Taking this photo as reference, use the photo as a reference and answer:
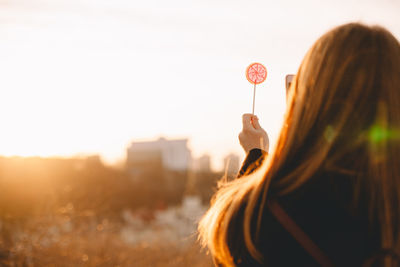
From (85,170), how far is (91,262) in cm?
1025

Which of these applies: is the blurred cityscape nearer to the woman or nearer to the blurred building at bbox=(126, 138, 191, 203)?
the woman

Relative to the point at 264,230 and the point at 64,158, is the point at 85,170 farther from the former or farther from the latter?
the point at 264,230

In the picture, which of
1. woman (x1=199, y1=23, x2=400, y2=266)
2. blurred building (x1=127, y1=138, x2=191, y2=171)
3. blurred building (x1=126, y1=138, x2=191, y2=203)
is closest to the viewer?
woman (x1=199, y1=23, x2=400, y2=266)

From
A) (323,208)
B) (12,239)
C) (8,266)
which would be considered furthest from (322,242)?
(12,239)

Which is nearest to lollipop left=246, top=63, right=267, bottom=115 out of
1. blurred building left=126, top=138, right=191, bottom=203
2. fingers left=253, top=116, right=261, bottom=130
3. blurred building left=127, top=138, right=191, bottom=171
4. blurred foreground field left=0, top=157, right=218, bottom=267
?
fingers left=253, top=116, right=261, bottom=130

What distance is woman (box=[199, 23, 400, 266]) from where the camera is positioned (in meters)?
1.19

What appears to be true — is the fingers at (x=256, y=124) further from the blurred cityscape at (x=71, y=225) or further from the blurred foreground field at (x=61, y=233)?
the blurred foreground field at (x=61, y=233)

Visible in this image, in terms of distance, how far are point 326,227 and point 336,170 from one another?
163mm

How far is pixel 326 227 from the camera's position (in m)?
1.20

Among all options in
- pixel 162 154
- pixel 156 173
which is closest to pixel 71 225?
pixel 156 173

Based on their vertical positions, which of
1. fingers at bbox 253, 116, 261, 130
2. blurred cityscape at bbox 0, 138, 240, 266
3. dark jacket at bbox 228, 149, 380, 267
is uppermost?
fingers at bbox 253, 116, 261, 130

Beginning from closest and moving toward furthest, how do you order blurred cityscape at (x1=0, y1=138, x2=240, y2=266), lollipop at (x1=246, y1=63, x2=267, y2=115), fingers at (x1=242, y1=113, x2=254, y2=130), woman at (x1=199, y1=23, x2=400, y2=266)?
1. woman at (x1=199, y1=23, x2=400, y2=266)
2. fingers at (x1=242, y1=113, x2=254, y2=130)
3. lollipop at (x1=246, y1=63, x2=267, y2=115)
4. blurred cityscape at (x1=0, y1=138, x2=240, y2=266)

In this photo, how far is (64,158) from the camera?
17.1 metres

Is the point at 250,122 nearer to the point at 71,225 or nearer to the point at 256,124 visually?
the point at 256,124
